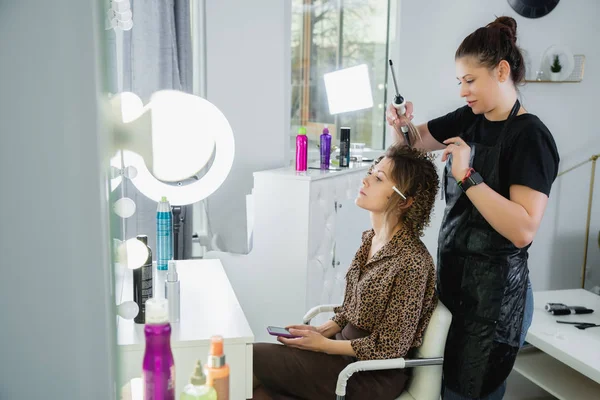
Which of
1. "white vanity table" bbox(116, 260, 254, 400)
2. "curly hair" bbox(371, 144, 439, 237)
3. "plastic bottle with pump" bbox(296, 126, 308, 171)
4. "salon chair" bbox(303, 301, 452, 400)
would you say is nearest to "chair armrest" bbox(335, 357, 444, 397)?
"salon chair" bbox(303, 301, 452, 400)

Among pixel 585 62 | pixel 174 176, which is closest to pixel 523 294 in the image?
pixel 174 176

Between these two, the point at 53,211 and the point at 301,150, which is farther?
the point at 301,150

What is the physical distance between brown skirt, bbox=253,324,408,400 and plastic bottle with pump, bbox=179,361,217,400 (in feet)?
3.21

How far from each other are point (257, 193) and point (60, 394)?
6.68ft

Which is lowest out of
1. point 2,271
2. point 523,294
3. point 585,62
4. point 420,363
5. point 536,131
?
point 420,363

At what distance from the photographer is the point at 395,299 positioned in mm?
1604

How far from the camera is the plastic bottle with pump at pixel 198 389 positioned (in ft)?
2.11

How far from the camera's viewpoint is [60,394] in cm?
49

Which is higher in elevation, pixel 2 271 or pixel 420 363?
pixel 2 271

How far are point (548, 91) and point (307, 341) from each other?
275 cm

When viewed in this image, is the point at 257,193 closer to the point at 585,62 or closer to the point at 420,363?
the point at 420,363

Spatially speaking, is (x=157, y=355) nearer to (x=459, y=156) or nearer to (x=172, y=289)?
(x=172, y=289)

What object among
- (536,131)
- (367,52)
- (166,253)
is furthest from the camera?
(367,52)

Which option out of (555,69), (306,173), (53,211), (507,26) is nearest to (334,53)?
(306,173)
